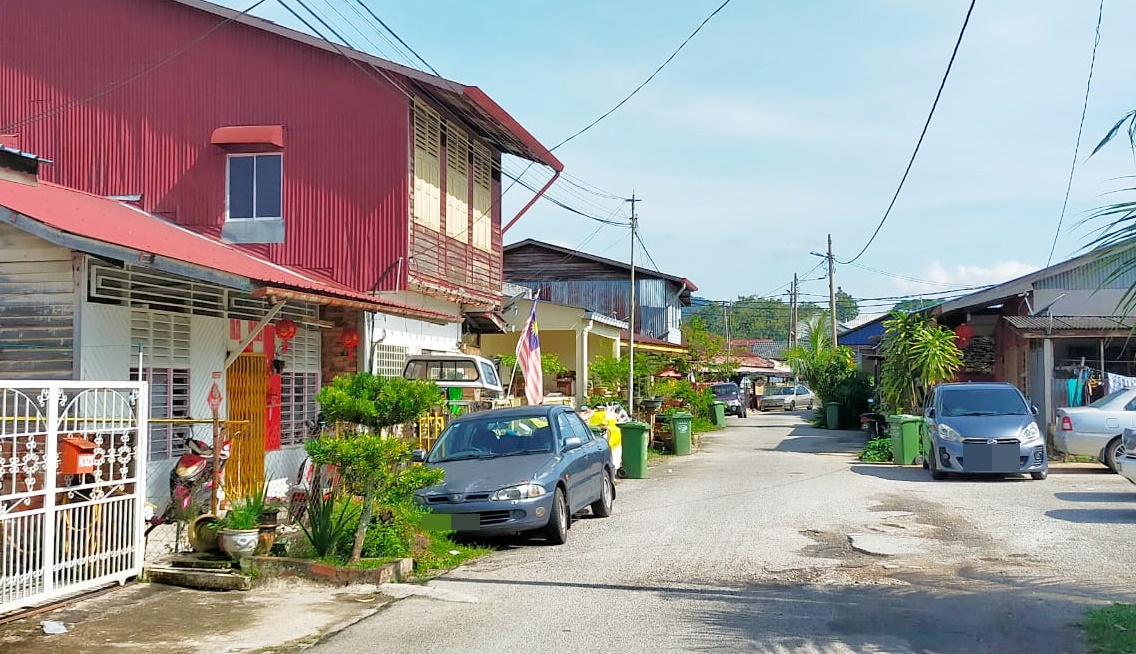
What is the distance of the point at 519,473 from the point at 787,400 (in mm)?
48455

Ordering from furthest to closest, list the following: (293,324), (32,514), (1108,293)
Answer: (1108,293), (293,324), (32,514)

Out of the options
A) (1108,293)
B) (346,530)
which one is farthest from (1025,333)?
(346,530)

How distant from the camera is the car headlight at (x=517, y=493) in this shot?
11312mm

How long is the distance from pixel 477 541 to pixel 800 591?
4439 mm

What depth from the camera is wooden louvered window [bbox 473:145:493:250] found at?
22266mm

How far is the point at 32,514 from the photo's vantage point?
8172 mm

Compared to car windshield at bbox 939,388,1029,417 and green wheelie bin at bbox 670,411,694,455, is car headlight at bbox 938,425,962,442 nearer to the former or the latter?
car windshield at bbox 939,388,1029,417

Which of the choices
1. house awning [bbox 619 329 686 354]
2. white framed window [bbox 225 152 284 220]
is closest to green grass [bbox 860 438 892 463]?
house awning [bbox 619 329 686 354]

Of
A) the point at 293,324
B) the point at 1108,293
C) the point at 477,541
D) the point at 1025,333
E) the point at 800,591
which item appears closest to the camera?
the point at 800,591

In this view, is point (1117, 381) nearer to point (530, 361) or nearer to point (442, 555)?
point (530, 361)

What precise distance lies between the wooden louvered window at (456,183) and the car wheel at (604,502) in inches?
304

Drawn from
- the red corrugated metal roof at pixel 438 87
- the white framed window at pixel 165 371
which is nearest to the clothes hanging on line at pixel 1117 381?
the red corrugated metal roof at pixel 438 87

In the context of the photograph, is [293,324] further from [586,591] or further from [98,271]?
[586,591]

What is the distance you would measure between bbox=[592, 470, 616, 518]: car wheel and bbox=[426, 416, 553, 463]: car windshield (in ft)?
4.97
